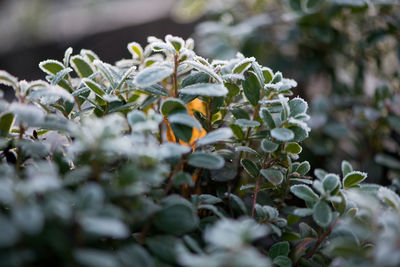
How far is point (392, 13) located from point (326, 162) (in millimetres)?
707

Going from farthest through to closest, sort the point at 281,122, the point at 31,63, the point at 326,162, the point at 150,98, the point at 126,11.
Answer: the point at 126,11
the point at 31,63
the point at 326,162
the point at 150,98
the point at 281,122

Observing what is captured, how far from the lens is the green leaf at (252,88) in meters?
0.84

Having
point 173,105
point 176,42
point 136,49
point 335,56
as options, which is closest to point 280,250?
point 173,105

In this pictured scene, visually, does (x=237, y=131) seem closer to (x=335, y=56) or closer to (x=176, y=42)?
(x=176, y=42)

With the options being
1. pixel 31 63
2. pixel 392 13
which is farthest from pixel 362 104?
pixel 31 63

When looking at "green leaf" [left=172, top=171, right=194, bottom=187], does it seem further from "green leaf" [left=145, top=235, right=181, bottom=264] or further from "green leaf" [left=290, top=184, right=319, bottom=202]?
"green leaf" [left=290, top=184, right=319, bottom=202]

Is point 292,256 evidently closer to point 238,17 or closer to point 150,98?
point 150,98

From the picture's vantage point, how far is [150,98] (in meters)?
0.88

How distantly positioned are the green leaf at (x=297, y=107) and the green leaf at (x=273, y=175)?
0.42 ft

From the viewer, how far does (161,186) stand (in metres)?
0.80

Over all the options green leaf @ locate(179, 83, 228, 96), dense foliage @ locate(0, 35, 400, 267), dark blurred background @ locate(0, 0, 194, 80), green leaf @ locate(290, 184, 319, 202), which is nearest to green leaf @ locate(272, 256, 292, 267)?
dense foliage @ locate(0, 35, 400, 267)

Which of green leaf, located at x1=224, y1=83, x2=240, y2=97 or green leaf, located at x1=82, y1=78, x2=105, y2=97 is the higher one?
green leaf, located at x1=82, y1=78, x2=105, y2=97

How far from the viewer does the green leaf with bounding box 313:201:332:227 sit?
72 cm

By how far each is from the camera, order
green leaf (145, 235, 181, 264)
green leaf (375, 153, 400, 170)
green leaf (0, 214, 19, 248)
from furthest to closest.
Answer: green leaf (375, 153, 400, 170)
green leaf (145, 235, 181, 264)
green leaf (0, 214, 19, 248)
